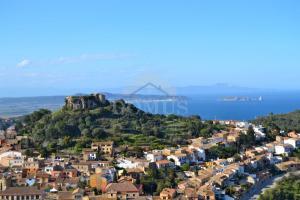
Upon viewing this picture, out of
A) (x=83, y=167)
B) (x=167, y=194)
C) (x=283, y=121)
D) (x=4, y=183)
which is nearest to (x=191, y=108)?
(x=283, y=121)

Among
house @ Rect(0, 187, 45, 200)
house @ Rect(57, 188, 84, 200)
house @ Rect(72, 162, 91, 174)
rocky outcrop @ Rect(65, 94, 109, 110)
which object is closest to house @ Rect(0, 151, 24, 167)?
house @ Rect(72, 162, 91, 174)

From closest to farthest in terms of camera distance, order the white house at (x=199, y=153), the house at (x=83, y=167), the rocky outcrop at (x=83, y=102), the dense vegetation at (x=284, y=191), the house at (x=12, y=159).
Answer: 1. the dense vegetation at (x=284, y=191)
2. the house at (x=83, y=167)
3. the house at (x=12, y=159)
4. the white house at (x=199, y=153)
5. the rocky outcrop at (x=83, y=102)

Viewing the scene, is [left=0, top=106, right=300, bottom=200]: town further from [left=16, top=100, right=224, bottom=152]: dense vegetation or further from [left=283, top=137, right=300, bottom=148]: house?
[left=16, top=100, right=224, bottom=152]: dense vegetation

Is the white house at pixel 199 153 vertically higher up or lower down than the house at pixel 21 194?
higher up

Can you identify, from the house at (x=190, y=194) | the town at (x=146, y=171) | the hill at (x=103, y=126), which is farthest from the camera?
the hill at (x=103, y=126)

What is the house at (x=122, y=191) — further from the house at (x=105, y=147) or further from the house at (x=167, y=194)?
the house at (x=105, y=147)

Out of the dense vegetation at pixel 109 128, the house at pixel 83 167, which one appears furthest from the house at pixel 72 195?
the dense vegetation at pixel 109 128

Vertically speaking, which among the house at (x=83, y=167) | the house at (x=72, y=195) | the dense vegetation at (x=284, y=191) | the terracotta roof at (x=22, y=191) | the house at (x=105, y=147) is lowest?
the dense vegetation at (x=284, y=191)
